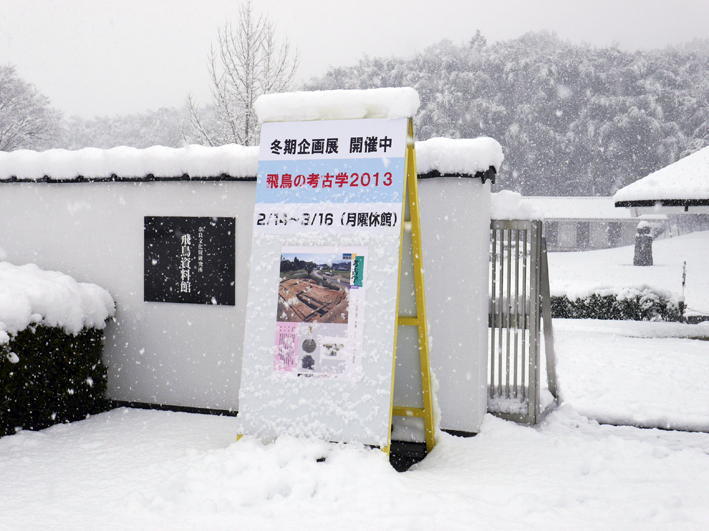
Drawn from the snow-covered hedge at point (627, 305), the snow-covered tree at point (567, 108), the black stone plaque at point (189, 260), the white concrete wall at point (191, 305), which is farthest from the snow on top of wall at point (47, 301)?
the snow-covered tree at point (567, 108)

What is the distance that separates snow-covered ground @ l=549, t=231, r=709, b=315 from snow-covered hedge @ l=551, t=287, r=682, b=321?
5715mm

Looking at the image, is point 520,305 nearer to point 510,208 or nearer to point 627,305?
point 510,208

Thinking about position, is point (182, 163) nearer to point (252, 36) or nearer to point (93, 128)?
point (252, 36)

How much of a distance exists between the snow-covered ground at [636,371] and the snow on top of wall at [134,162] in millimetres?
4292

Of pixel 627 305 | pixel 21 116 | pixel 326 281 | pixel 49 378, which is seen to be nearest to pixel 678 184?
pixel 627 305

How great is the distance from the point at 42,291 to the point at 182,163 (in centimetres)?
172

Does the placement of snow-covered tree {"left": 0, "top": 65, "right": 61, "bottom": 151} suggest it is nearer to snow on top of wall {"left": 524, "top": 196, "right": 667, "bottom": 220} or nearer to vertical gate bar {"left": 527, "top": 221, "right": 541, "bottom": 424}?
snow on top of wall {"left": 524, "top": 196, "right": 667, "bottom": 220}

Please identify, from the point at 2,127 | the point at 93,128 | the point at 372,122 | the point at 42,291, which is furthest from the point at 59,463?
the point at 93,128

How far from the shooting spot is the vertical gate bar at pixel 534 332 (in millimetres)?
5738

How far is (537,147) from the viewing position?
4578cm

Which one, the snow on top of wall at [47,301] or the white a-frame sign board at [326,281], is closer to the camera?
the white a-frame sign board at [326,281]

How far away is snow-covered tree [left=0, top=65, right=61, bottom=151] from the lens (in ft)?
123

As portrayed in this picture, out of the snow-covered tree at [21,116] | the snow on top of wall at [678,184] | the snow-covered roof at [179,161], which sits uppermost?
the snow-covered tree at [21,116]

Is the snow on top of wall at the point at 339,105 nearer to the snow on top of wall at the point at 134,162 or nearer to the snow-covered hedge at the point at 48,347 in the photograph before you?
the snow on top of wall at the point at 134,162
